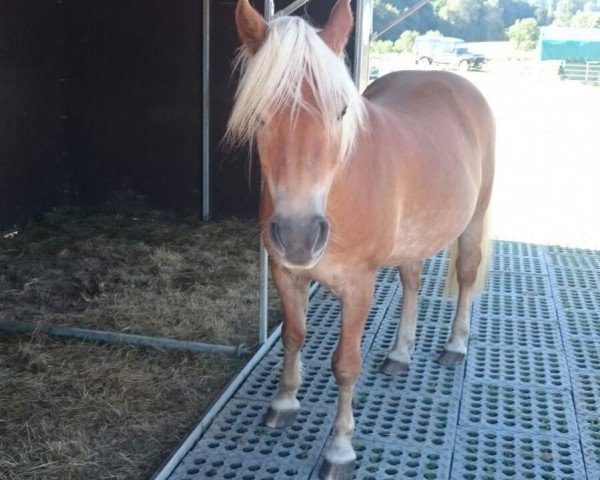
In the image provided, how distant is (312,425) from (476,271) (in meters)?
1.34

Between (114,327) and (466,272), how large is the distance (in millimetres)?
2011

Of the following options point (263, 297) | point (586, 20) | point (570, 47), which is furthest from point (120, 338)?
point (586, 20)

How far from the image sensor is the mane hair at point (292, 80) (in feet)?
6.39

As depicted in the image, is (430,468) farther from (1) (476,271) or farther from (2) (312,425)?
(1) (476,271)

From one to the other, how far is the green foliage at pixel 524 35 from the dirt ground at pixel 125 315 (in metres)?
26.8

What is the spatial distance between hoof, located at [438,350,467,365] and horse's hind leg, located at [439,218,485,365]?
6cm

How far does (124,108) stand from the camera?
5988mm

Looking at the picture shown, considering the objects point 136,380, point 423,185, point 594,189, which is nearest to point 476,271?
point 423,185

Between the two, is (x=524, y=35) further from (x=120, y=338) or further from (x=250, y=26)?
(x=250, y=26)

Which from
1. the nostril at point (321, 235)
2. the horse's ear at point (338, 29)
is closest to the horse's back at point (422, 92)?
the horse's ear at point (338, 29)

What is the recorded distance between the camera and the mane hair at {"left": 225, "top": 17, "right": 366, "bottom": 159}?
1948 millimetres

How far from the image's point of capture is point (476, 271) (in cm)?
355

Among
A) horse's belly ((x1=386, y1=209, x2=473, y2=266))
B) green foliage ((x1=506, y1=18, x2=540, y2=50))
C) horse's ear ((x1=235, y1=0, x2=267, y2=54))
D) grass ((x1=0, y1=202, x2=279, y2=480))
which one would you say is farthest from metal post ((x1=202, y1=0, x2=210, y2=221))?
green foliage ((x1=506, y1=18, x2=540, y2=50))

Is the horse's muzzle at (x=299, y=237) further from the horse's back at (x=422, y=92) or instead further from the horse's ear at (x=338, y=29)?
the horse's back at (x=422, y=92)
